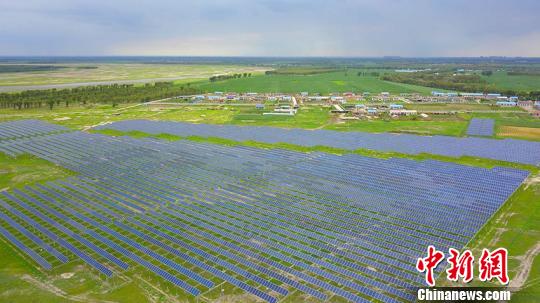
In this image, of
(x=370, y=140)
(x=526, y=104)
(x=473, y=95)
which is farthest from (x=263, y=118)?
(x=473, y=95)

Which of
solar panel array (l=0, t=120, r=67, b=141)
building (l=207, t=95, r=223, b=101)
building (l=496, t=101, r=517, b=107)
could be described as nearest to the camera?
solar panel array (l=0, t=120, r=67, b=141)

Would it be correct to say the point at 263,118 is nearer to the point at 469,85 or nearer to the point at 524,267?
the point at 524,267

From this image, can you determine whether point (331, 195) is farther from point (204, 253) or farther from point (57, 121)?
point (57, 121)

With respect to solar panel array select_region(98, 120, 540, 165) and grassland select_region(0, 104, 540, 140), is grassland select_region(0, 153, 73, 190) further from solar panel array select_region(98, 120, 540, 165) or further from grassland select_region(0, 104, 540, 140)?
grassland select_region(0, 104, 540, 140)

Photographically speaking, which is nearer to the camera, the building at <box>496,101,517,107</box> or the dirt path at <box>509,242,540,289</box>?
the dirt path at <box>509,242,540,289</box>

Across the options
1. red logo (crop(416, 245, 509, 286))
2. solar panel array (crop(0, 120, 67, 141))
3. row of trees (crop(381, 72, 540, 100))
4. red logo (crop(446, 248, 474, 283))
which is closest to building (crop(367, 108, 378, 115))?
row of trees (crop(381, 72, 540, 100))

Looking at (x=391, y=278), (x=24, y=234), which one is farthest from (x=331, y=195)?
(x=24, y=234)

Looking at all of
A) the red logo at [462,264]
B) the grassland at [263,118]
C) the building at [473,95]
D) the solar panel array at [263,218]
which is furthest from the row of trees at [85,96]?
the red logo at [462,264]
